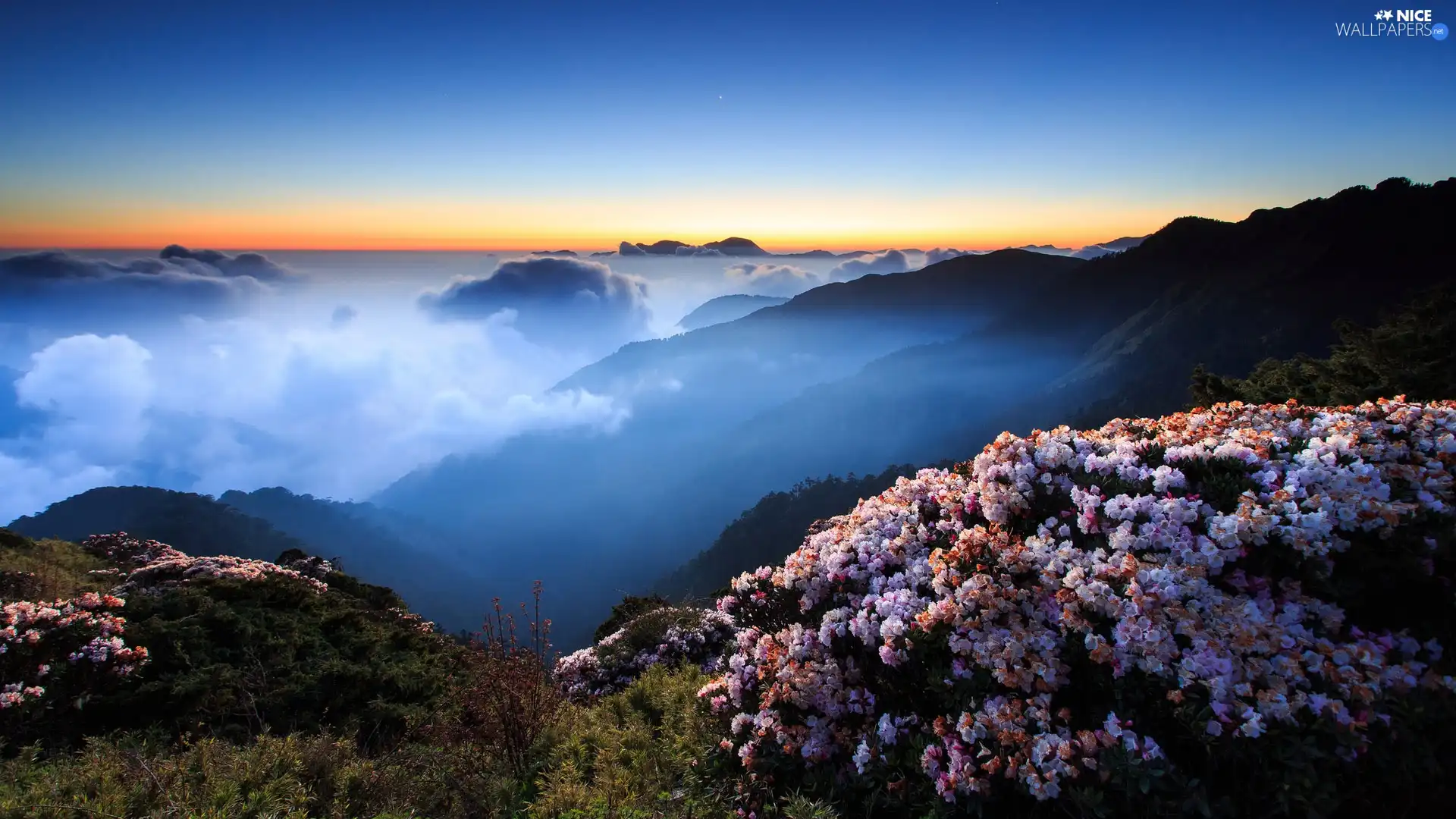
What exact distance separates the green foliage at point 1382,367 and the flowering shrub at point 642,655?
14.3 meters

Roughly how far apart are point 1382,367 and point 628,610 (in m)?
19.6

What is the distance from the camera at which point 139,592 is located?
991cm

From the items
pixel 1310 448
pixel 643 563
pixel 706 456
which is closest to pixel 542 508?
pixel 706 456

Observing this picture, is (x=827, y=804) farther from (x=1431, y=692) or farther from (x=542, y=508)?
(x=542, y=508)

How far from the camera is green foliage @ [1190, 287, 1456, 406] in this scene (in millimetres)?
15070

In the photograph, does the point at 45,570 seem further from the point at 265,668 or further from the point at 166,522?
the point at 166,522

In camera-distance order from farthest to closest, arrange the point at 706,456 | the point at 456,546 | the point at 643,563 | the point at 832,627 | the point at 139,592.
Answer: the point at 706,456
the point at 456,546
the point at 643,563
the point at 139,592
the point at 832,627

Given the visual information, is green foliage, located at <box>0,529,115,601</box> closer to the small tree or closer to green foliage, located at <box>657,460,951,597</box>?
the small tree

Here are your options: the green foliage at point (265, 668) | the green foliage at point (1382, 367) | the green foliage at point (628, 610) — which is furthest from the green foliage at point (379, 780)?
the green foliage at point (1382, 367)

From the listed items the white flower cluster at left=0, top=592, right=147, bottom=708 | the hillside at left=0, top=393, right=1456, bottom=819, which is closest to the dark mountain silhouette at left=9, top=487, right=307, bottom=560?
the white flower cluster at left=0, top=592, right=147, bottom=708

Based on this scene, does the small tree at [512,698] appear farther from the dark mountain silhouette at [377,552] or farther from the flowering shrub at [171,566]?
the dark mountain silhouette at [377,552]

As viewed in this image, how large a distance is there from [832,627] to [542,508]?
201218 millimetres

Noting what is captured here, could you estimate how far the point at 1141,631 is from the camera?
10.4 feet

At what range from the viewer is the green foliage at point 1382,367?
15070 millimetres
